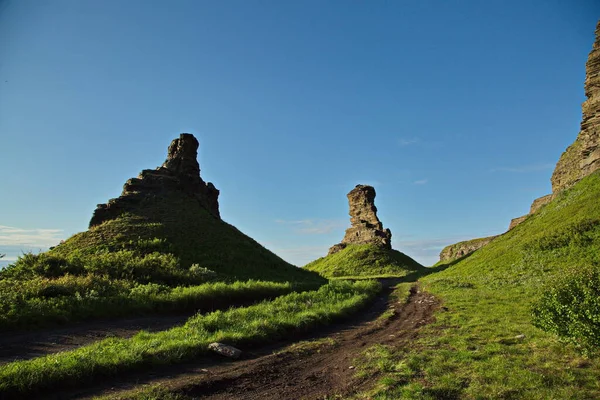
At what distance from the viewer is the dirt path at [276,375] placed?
27.4 ft

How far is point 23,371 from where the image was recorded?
337 inches

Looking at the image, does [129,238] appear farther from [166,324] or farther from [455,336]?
[455,336]

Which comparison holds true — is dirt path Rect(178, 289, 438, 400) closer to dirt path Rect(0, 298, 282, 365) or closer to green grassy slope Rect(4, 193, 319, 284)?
dirt path Rect(0, 298, 282, 365)

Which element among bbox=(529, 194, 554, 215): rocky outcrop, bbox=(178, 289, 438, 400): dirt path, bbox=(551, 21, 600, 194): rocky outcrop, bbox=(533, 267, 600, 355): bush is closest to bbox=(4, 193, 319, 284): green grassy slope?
bbox=(178, 289, 438, 400): dirt path

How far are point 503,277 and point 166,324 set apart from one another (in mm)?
29886

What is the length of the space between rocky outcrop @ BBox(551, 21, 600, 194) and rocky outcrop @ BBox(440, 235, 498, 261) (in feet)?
91.6

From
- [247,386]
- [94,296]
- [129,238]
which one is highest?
[129,238]

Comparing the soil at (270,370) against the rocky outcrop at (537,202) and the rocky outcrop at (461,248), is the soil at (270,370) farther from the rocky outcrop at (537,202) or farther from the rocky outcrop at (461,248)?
the rocky outcrop at (461,248)

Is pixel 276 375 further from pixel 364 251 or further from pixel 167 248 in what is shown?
pixel 364 251

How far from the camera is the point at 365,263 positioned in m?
81.7

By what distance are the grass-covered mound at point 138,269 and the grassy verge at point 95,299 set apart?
0.15 feet

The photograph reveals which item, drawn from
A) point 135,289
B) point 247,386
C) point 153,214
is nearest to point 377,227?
point 153,214

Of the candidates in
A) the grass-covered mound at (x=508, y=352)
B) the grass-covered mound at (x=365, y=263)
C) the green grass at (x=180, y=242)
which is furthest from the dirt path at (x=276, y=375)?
the grass-covered mound at (x=365, y=263)

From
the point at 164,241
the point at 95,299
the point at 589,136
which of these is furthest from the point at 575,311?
the point at 589,136
